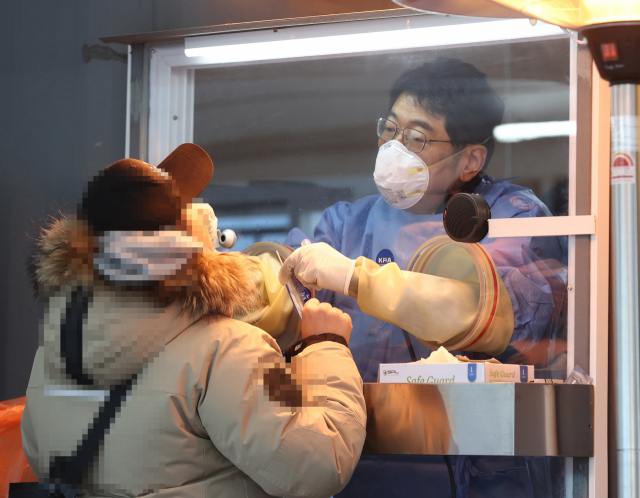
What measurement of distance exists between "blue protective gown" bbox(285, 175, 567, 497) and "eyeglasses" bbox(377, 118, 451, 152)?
0.61 feet

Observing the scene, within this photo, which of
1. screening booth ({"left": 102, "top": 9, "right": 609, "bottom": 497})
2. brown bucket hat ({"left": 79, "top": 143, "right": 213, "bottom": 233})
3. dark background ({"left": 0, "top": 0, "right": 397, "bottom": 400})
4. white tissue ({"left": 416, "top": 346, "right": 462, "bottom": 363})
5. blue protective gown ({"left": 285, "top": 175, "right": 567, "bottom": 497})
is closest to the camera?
brown bucket hat ({"left": 79, "top": 143, "right": 213, "bottom": 233})

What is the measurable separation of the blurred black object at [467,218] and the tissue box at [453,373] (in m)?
0.33

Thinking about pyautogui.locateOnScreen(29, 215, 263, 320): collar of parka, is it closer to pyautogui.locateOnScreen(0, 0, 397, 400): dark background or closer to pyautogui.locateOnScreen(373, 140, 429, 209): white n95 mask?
pyautogui.locateOnScreen(373, 140, 429, 209): white n95 mask

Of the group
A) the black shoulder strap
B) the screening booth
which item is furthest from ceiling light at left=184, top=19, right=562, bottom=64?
the black shoulder strap

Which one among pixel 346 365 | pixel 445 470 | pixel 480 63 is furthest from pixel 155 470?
pixel 480 63

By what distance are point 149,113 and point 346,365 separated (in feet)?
4.34

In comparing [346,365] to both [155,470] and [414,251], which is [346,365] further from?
[414,251]

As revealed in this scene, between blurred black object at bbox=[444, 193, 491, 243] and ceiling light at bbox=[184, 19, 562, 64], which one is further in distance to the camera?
ceiling light at bbox=[184, 19, 562, 64]

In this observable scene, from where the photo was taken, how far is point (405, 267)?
2.10 metres

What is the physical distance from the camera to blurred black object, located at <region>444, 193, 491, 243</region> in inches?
71.3

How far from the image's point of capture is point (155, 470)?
1253 millimetres

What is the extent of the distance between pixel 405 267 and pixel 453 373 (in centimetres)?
46

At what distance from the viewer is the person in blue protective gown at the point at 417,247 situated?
1.93 m

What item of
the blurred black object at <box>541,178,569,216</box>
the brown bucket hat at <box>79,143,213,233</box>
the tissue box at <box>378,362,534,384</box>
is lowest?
the tissue box at <box>378,362,534,384</box>
